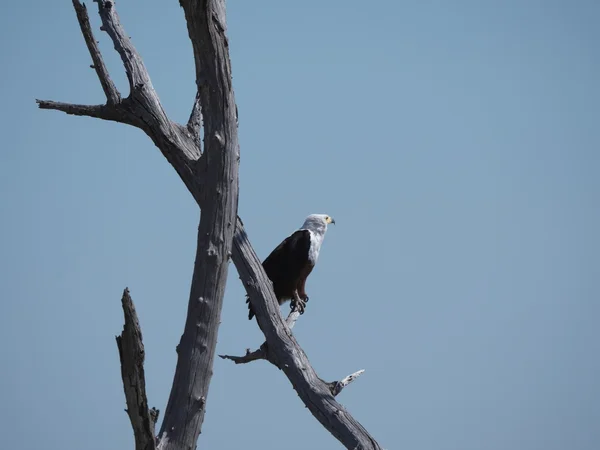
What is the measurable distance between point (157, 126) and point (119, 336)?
2023 mm

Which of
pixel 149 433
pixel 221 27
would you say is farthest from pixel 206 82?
pixel 149 433

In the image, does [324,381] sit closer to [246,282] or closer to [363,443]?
[363,443]

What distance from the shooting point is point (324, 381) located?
5793mm

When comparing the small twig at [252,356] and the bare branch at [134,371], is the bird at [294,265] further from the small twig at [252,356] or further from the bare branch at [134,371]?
the bare branch at [134,371]

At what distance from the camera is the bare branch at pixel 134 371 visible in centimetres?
329

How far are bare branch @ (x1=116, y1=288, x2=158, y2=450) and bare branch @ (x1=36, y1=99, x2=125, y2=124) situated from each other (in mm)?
2157

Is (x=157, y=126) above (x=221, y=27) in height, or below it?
above

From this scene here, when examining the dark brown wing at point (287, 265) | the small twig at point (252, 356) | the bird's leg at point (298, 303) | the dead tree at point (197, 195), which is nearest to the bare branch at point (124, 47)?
the dead tree at point (197, 195)

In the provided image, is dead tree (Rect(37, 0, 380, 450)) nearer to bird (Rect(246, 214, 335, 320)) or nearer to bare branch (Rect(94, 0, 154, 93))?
bare branch (Rect(94, 0, 154, 93))

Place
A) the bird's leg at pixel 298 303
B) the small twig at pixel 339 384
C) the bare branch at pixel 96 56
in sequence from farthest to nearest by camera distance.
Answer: the bird's leg at pixel 298 303 < the small twig at pixel 339 384 < the bare branch at pixel 96 56

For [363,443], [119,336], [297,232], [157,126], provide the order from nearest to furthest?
[119,336]
[157,126]
[363,443]
[297,232]

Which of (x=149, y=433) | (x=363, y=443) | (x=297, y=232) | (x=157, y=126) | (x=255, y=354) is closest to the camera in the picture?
(x=149, y=433)

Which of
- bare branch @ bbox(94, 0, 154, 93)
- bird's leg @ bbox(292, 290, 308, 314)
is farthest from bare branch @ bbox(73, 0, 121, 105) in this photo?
bird's leg @ bbox(292, 290, 308, 314)

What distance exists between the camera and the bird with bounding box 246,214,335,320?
26.1 feet
